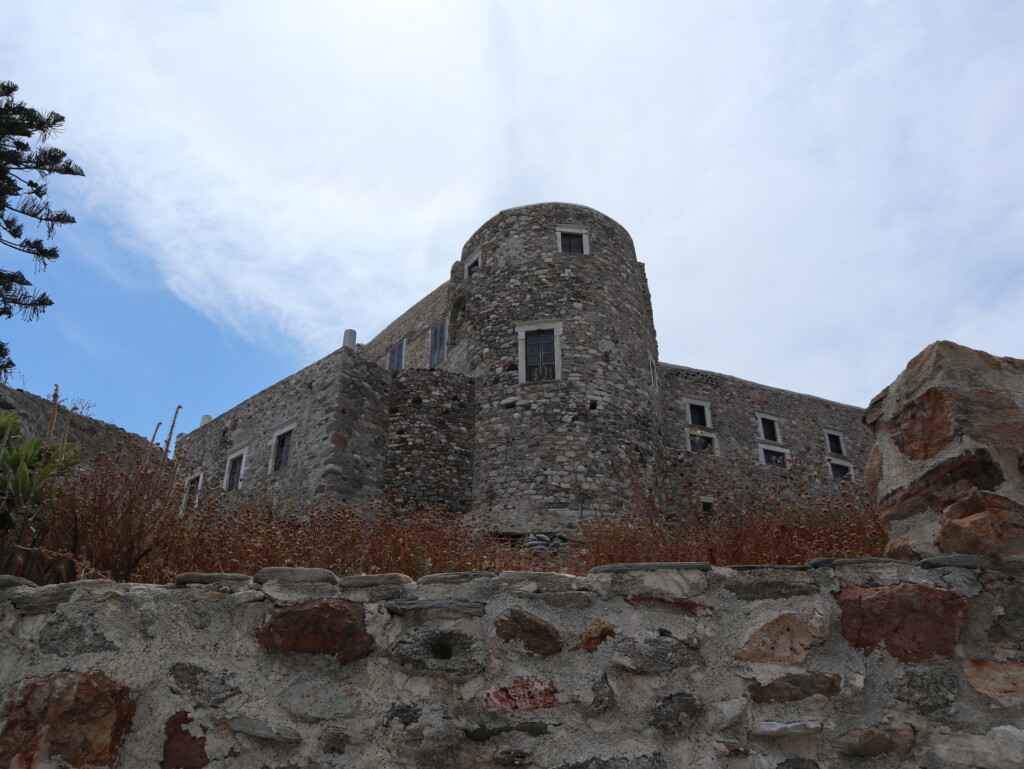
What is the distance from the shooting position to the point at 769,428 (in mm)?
21141

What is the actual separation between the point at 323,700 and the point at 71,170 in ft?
43.6

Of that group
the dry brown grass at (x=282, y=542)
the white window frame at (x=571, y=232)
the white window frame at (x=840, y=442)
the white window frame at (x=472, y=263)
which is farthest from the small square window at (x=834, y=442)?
the dry brown grass at (x=282, y=542)

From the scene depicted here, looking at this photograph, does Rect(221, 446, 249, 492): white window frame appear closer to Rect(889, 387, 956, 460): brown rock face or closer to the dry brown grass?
the dry brown grass

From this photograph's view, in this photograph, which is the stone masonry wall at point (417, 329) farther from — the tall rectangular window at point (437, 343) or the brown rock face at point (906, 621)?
the brown rock face at point (906, 621)

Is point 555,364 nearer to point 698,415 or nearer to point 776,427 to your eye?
point 698,415

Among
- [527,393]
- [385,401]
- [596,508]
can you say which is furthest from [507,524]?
[385,401]

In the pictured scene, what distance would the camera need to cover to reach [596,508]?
13.5 meters

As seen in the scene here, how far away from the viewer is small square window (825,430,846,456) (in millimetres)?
21969

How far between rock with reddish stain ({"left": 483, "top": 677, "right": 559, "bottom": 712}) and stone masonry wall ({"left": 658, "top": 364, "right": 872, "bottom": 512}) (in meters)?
15.0

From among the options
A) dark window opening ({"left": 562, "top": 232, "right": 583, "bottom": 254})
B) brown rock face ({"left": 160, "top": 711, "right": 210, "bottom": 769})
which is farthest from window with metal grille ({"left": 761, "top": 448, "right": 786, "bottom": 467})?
brown rock face ({"left": 160, "top": 711, "right": 210, "bottom": 769})

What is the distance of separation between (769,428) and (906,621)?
19330mm

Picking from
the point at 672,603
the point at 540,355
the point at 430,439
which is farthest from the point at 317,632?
the point at 540,355

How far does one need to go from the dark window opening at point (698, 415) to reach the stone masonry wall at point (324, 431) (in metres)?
8.64

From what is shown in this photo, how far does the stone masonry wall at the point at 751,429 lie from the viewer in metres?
18.8
